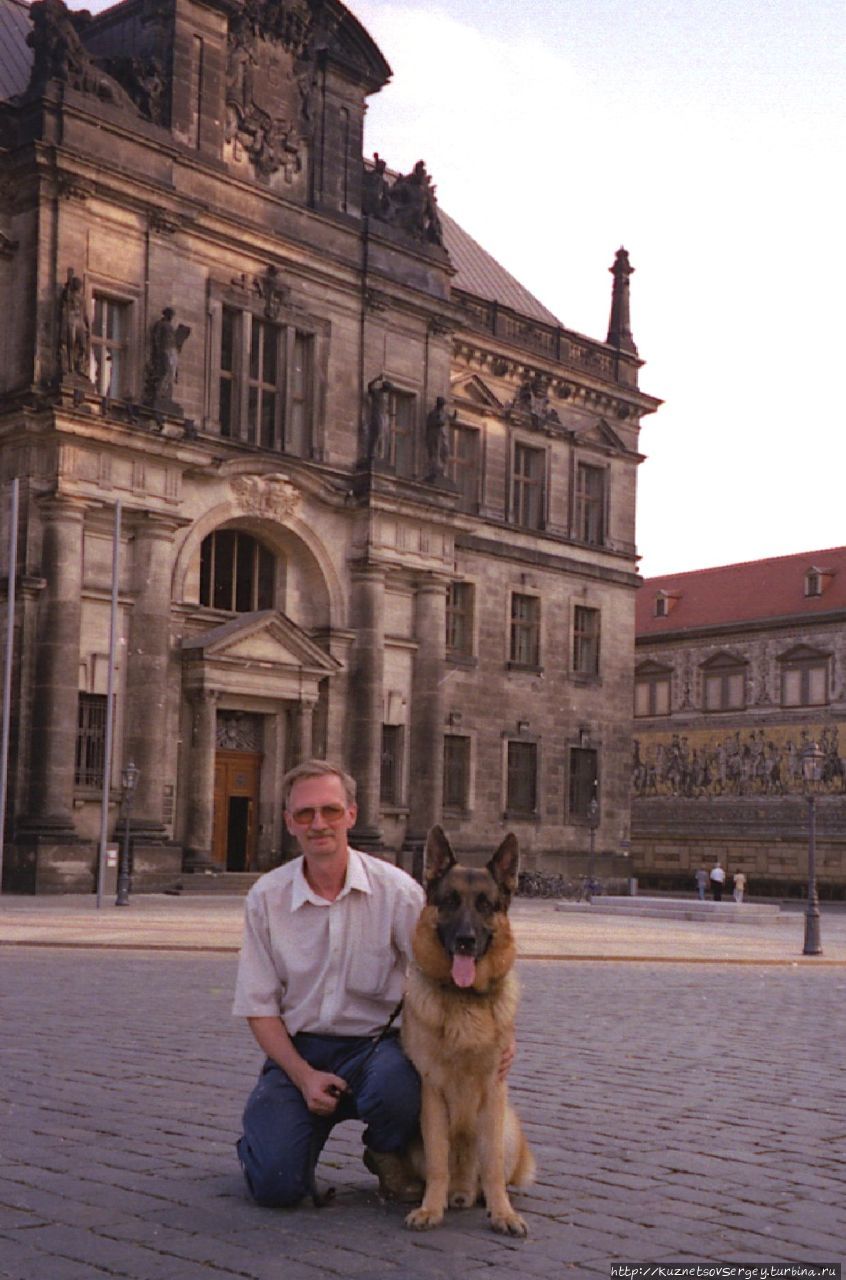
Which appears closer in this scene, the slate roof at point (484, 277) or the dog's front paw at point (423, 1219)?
the dog's front paw at point (423, 1219)

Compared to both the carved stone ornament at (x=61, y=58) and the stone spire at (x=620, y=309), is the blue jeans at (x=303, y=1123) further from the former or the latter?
the stone spire at (x=620, y=309)

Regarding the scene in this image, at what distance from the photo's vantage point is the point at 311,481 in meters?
38.9

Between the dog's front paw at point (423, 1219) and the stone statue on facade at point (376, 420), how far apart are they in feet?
115

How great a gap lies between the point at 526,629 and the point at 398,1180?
41.5m

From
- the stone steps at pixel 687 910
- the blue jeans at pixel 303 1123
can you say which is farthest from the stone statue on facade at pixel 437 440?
the blue jeans at pixel 303 1123

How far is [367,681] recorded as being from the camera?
40094 millimetres

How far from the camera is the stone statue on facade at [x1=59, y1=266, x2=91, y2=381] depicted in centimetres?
3359

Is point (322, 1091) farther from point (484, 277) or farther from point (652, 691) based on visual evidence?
point (652, 691)

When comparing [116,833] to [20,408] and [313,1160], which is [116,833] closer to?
[20,408]

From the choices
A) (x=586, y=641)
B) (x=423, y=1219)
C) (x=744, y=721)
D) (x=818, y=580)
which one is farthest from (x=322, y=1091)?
(x=818, y=580)

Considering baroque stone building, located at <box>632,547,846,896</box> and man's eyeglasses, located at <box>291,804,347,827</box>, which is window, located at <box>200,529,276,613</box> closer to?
baroque stone building, located at <box>632,547,846,896</box>

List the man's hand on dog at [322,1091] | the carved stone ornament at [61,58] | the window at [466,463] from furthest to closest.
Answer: the window at [466,463]
the carved stone ornament at [61,58]
the man's hand on dog at [322,1091]

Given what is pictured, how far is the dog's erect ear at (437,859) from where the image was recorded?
242 inches

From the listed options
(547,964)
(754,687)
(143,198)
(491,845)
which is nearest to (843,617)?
(754,687)
